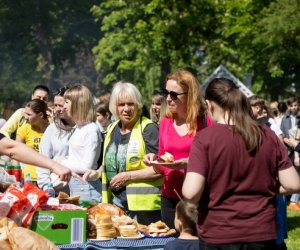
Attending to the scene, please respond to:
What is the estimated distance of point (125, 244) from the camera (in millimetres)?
6867

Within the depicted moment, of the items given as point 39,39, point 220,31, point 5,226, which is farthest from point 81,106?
point 39,39

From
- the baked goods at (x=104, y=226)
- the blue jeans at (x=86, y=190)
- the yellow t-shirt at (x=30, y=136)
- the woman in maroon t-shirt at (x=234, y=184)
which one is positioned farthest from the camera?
the yellow t-shirt at (x=30, y=136)

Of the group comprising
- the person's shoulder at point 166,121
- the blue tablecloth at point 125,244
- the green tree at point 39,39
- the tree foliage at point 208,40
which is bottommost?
the blue tablecloth at point 125,244

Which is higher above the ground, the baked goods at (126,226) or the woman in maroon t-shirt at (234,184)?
the woman in maroon t-shirt at (234,184)

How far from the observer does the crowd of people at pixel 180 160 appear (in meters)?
5.34

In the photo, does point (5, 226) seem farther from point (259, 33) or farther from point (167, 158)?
point (259, 33)

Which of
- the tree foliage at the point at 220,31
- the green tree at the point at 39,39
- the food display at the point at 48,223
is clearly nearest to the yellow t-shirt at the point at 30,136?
the food display at the point at 48,223

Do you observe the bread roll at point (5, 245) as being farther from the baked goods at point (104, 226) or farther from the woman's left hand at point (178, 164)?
the woman's left hand at point (178, 164)

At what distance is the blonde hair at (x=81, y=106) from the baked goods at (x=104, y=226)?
159 cm

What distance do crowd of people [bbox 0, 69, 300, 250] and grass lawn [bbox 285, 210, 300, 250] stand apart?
1996 mm

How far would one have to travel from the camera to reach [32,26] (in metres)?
74.5

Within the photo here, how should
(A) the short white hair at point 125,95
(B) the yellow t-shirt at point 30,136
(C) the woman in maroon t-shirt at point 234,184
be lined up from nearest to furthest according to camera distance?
(C) the woman in maroon t-shirt at point 234,184, (A) the short white hair at point 125,95, (B) the yellow t-shirt at point 30,136

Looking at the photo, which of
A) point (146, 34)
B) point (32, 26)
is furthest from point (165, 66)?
point (32, 26)

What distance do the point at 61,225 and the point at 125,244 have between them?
0.52 metres
